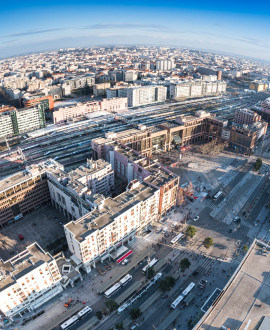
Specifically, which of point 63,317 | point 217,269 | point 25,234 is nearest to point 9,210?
point 25,234

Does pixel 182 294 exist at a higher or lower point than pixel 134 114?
lower

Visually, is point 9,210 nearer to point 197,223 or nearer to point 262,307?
point 197,223

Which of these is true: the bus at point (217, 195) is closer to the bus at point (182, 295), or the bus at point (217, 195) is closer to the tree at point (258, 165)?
the tree at point (258, 165)

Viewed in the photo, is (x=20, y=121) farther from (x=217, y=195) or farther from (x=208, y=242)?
(x=208, y=242)

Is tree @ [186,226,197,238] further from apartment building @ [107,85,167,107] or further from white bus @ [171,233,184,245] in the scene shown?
apartment building @ [107,85,167,107]

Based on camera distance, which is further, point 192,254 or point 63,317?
point 192,254

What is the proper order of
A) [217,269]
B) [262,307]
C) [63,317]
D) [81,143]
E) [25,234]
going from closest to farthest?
[262,307] → [63,317] → [217,269] → [25,234] → [81,143]

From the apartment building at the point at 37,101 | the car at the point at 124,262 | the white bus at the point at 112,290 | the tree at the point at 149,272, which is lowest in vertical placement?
the white bus at the point at 112,290

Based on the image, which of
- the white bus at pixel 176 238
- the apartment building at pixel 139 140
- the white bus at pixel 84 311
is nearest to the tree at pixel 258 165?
the apartment building at pixel 139 140
